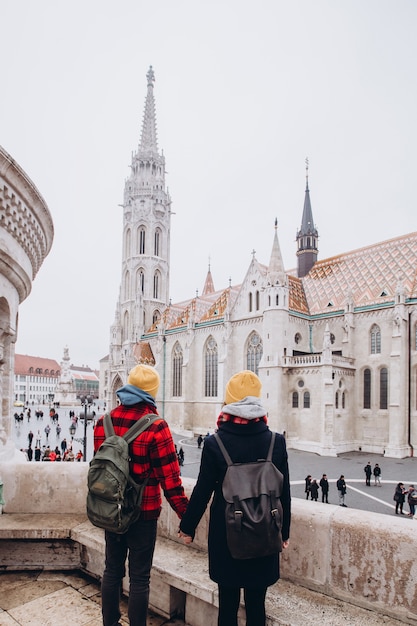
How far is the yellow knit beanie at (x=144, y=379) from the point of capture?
2703 millimetres

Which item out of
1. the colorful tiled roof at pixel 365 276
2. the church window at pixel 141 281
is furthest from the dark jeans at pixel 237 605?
the church window at pixel 141 281

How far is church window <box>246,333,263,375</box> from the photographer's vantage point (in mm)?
33844

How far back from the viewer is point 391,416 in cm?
2653

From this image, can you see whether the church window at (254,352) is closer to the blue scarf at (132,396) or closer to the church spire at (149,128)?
the blue scarf at (132,396)

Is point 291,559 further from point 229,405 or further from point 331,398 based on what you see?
point 331,398

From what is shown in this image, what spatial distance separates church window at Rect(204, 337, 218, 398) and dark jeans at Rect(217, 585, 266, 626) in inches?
1387

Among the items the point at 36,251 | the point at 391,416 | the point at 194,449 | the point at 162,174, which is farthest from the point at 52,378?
the point at 36,251

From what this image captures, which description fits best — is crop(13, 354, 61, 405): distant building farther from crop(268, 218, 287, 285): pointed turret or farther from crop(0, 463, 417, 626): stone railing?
crop(0, 463, 417, 626): stone railing

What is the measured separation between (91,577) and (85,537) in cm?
39

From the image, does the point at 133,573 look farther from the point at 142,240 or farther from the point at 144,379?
the point at 142,240

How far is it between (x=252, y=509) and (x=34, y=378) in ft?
360

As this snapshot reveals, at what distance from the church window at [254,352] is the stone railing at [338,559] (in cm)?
3077

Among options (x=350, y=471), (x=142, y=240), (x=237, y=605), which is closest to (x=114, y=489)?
(x=237, y=605)

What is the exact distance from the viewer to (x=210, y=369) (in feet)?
125
